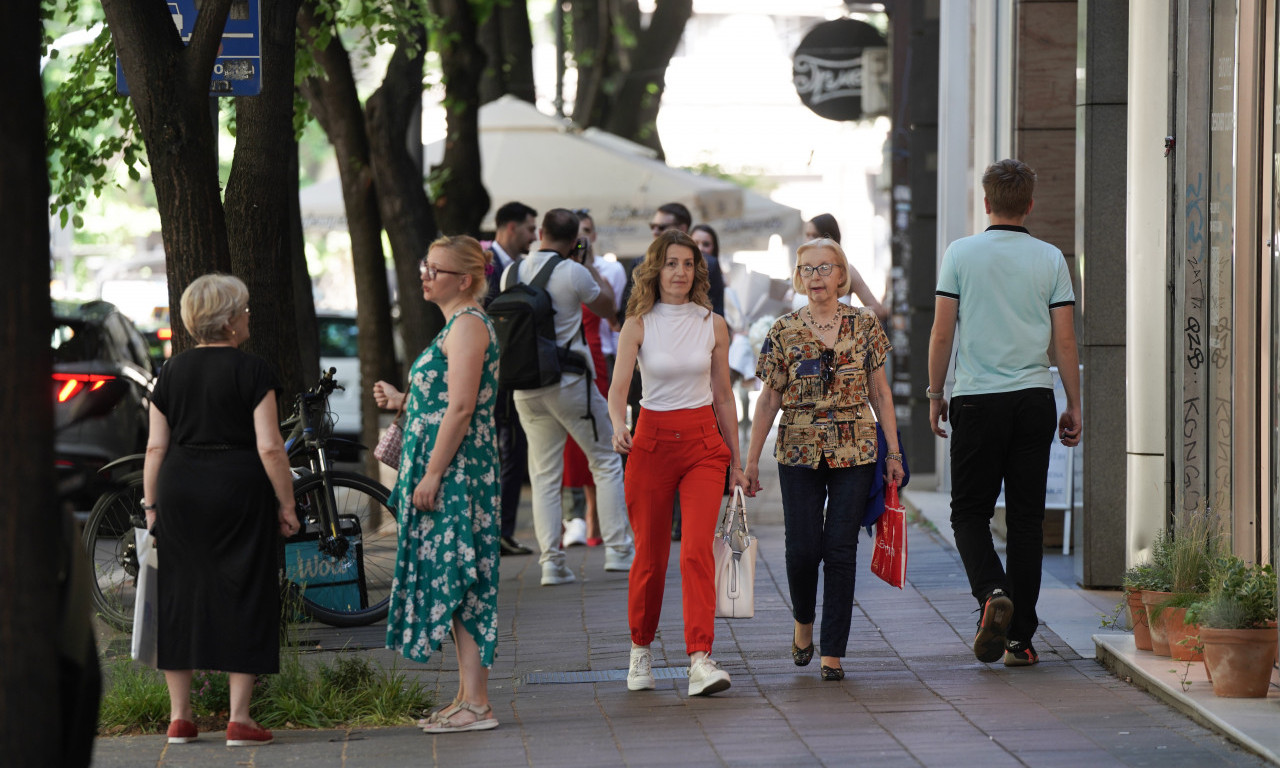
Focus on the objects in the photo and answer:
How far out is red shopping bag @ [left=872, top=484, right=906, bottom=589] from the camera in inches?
272

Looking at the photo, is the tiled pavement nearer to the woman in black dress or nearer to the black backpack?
the woman in black dress

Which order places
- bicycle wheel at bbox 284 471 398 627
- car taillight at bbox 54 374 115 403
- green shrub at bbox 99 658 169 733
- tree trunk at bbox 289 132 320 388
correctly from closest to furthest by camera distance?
green shrub at bbox 99 658 169 733 → bicycle wheel at bbox 284 471 398 627 → tree trunk at bbox 289 132 320 388 → car taillight at bbox 54 374 115 403

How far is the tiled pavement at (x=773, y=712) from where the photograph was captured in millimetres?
5625

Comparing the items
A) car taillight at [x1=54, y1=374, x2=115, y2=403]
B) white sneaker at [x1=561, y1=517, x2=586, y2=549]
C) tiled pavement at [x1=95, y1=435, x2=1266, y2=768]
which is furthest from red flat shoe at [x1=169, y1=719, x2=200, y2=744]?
car taillight at [x1=54, y1=374, x2=115, y2=403]

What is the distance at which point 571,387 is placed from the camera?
9750 millimetres

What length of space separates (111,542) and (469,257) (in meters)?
3.35

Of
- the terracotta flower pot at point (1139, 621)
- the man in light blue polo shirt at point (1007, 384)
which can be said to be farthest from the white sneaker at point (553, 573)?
the terracotta flower pot at point (1139, 621)

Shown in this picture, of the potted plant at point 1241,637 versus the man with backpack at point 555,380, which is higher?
the man with backpack at point 555,380

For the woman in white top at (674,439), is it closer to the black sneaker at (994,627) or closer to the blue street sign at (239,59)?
the black sneaker at (994,627)

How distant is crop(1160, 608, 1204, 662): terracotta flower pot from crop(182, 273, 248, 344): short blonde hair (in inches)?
146

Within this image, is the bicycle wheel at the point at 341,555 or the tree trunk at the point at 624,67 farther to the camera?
the tree trunk at the point at 624,67

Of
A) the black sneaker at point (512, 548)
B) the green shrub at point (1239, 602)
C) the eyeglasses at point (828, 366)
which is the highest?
the eyeglasses at point (828, 366)

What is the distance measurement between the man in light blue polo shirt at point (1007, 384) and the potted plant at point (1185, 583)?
588mm

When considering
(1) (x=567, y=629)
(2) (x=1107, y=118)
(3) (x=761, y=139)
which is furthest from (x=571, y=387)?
(3) (x=761, y=139)
